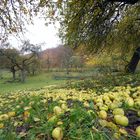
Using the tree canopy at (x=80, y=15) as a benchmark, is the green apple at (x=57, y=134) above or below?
below

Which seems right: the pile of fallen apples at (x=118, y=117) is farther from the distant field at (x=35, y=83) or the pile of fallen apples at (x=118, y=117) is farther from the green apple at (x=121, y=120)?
the distant field at (x=35, y=83)

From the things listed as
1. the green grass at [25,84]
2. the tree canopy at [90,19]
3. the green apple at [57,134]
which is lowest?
the green grass at [25,84]

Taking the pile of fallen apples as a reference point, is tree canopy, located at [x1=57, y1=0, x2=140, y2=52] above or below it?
above

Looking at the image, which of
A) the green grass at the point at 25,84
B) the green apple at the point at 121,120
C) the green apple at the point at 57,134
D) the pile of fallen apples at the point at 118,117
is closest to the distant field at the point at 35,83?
the green grass at the point at 25,84

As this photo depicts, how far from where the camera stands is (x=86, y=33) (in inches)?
612

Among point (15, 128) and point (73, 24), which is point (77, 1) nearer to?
point (73, 24)

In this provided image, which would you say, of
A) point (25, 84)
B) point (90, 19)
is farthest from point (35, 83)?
point (90, 19)

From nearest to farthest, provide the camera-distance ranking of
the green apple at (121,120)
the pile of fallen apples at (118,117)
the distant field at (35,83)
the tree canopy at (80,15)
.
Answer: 1. the pile of fallen apples at (118,117)
2. the green apple at (121,120)
3. the tree canopy at (80,15)
4. the distant field at (35,83)

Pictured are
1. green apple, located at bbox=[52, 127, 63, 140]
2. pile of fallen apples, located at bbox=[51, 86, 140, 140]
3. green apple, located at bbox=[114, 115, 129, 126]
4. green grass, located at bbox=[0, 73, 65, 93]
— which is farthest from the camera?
green grass, located at bbox=[0, 73, 65, 93]

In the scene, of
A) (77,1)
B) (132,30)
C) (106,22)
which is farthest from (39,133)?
(132,30)

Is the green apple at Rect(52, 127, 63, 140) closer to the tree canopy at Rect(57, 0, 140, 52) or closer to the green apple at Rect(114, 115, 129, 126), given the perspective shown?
the green apple at Rect(114, 115, 129, 126)

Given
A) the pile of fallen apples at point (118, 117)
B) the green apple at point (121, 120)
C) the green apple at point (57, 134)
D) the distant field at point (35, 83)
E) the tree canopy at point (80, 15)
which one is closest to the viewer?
the green apple at point (57, 134)

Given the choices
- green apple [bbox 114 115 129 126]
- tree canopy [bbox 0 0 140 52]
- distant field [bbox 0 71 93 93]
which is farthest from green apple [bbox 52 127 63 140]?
distant field [bbox 0 71 93 93]

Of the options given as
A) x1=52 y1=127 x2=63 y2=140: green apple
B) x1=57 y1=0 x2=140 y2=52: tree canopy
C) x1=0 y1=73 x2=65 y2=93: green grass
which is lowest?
x1=0 y1=73 x2=65 y2=93: green grass
